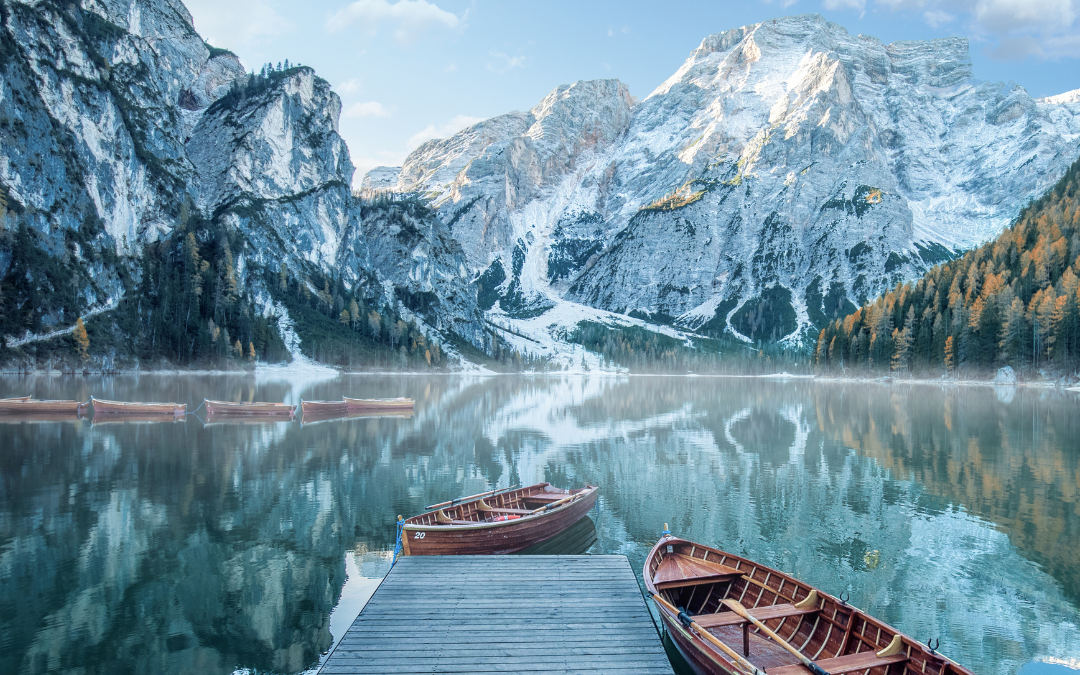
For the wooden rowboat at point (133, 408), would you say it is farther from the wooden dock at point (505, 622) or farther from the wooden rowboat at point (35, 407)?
the wooden dock at point (505, 622)

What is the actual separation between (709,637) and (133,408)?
69.1 meters

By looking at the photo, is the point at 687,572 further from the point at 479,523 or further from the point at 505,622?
the point at 479,523

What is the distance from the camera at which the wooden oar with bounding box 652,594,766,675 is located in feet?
33.5

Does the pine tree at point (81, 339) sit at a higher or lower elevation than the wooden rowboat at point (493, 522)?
higher

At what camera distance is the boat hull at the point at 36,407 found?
58.6 metres

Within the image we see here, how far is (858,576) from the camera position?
1928 centimetres

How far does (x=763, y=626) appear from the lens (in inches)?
455

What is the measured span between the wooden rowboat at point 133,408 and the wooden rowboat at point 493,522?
52.2 meters

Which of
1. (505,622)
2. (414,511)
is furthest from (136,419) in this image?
(505,622)

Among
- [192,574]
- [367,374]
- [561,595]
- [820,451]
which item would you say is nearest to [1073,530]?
[820,451]

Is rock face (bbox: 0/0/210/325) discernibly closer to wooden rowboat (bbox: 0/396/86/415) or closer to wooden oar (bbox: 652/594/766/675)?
wooden rowboat (bbox: 0/396/86/415)

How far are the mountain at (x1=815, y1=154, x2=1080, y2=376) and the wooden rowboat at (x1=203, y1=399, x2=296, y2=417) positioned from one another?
127 metres

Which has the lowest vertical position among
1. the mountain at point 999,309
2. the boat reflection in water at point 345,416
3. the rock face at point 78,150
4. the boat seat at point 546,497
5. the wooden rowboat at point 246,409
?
the boat reflection in water at point 345,416

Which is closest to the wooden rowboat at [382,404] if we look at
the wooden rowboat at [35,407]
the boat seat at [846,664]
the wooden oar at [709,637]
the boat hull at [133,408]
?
the boat hull at [133,408]
